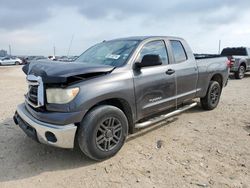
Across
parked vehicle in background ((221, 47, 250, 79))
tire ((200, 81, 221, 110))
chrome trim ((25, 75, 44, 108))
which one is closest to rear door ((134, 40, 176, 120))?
chrome trim ((25, 75, 44, 108))

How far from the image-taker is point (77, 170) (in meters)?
3.66

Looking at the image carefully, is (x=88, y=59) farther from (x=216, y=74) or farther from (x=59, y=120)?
(x=216, y=74)

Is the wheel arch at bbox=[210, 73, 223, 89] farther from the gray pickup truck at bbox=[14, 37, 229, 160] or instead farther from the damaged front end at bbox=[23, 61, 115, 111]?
the damaged front end at bbox=[23, 61, 115, 111]

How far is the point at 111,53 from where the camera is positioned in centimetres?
469

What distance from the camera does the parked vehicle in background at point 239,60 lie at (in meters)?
14.5

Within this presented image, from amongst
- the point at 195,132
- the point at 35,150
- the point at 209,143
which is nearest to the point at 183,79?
the point at 195,132

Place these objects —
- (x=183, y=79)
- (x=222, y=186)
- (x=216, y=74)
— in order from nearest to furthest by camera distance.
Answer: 1. (x=222, y=186)
2. (x=183, y=79)
3. (x=216, y=74)

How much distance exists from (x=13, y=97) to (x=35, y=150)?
494 centimetres

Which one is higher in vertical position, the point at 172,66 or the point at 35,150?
the point at 172,66

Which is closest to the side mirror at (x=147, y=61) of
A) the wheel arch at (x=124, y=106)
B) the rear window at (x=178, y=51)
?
the wheel arch at (x=124, y=106)

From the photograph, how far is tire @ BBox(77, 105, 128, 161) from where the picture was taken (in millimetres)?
3622

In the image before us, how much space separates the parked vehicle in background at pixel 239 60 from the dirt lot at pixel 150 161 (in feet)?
32.1

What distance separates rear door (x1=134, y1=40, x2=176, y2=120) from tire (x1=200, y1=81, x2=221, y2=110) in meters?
1.66

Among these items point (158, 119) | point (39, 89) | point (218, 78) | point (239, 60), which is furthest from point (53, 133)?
point (239, 60)
